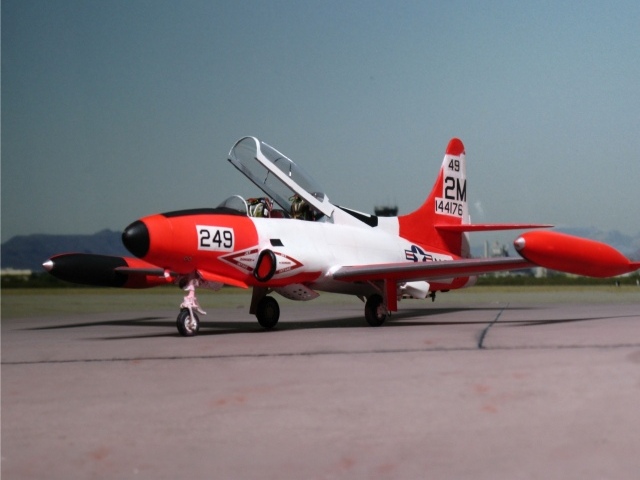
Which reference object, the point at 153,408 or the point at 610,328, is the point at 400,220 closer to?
the point at 610,328

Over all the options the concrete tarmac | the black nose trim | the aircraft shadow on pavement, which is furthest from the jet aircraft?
the concrete tarmac

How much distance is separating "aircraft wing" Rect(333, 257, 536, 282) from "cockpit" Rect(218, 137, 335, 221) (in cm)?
127

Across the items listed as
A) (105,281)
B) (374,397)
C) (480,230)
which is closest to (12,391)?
(374,397)

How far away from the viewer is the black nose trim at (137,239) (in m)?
11.7

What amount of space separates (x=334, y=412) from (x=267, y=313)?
9200 mm

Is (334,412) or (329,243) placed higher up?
(329,243)

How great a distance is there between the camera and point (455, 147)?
19812 millimetres

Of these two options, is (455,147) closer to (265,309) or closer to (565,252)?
(265,309)

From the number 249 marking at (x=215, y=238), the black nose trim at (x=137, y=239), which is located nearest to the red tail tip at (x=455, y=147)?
the number 249 marking at (x=215, y=238)

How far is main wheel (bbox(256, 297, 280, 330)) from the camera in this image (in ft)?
46.9

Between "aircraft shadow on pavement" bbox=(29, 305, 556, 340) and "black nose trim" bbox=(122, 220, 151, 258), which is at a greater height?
"black nose trim" bbox=(122, 220, 151, 258)

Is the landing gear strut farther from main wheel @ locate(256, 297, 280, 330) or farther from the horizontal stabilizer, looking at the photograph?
the horizontal stabilizer

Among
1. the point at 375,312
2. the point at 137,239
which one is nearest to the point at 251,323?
the point at 375,312

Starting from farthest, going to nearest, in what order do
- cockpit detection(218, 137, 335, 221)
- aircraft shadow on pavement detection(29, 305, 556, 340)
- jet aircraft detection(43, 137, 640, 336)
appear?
cockpit detection(218, 137, 335, 221) → aircraft shadow on pavement detection(29, 305, 556, 340) → jet aircraft detection(43, 137, 640, 336)
